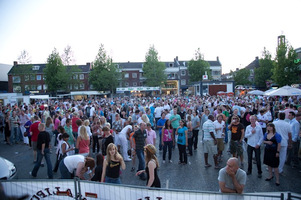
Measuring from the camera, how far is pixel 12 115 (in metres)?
11.2

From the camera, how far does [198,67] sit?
5766 cm

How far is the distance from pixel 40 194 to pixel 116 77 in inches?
1867

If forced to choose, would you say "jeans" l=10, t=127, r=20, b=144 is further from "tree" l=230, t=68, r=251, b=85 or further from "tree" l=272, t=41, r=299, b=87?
"tree" l=230, t=68, r=251, b=85

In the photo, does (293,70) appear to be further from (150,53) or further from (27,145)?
(27,145)

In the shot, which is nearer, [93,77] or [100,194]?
[100,194]

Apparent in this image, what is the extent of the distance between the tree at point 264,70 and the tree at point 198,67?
12973 mm

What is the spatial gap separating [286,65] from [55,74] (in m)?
48.1

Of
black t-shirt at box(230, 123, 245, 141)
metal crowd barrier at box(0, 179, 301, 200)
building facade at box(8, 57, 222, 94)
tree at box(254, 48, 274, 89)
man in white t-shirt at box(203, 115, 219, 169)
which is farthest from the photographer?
building facade at box(8, 57, 222, 94)

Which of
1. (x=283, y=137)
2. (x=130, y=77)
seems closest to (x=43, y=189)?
(x=283, y=137)

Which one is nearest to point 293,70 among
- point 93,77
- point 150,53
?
point 150,53

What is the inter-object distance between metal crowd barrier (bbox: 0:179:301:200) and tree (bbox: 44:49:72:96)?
1876 inches

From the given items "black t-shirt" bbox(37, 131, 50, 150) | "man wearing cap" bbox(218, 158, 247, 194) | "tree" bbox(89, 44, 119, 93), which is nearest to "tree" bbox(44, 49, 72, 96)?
"tree" bbox(89, 44, 119, 93)

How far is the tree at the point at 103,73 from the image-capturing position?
4891 cm

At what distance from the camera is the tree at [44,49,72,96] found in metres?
47.8
